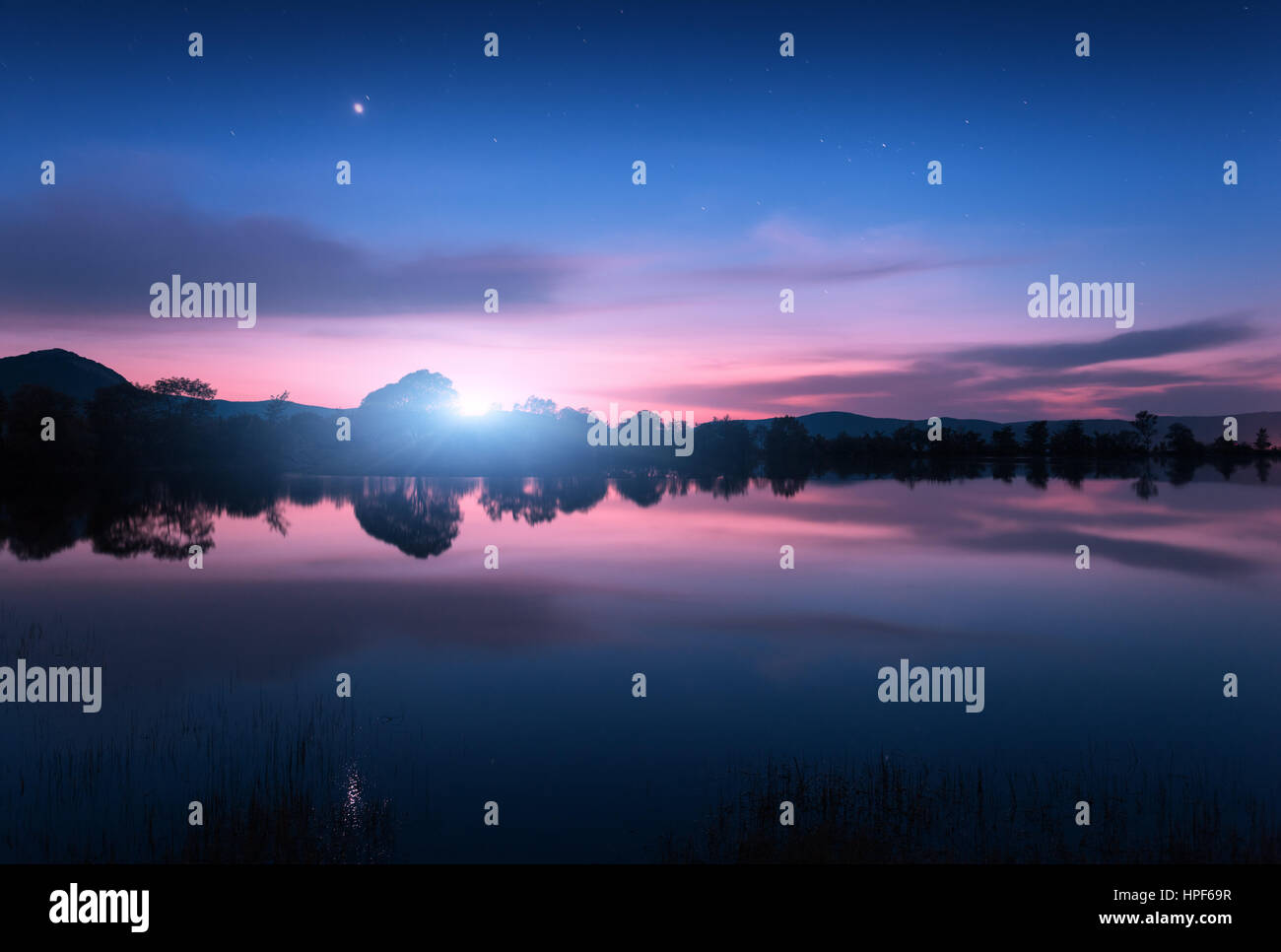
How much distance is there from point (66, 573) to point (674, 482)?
89.0m

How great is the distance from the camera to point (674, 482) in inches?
4695

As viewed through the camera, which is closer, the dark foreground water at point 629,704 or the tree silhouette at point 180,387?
the dark foreground water at point 629,704

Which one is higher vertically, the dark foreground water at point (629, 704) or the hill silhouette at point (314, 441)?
the hill silhouette at point (314, 441)

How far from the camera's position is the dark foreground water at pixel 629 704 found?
12.4 m

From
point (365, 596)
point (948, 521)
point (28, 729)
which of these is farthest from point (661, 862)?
point (948, 521)

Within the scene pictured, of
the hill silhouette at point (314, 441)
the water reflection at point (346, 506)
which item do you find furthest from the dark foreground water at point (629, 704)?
the hill silhouette at point (314, 441)

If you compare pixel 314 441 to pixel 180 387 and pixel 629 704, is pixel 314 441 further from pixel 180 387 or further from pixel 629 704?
pixel 629 704

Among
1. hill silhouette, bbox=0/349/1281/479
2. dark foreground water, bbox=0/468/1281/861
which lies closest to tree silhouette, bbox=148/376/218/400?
hill silhouette, bbox=0/349/1281/479

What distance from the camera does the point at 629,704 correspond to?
1970 centimetres

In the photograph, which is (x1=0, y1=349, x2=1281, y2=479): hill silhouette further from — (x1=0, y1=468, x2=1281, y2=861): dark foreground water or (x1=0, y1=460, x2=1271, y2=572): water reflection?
(x1=0, y1=468, x2=1281, y2=861): dark foreground water

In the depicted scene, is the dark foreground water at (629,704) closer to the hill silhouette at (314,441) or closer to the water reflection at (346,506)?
the water reflection at (346,506)

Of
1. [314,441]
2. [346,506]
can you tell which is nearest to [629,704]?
[346,506]
